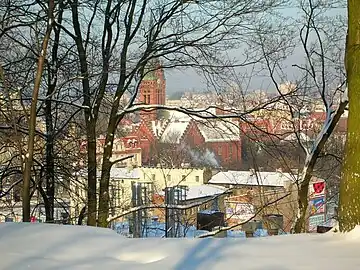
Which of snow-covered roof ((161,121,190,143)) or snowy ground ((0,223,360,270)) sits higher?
Answer: snow-covered roof ((161,121,190,143))

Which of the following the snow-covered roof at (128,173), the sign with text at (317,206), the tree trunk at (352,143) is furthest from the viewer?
the snow-covered roof at (128,173)

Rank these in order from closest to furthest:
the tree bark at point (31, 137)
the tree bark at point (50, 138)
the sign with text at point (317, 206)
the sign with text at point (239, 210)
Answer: the tree bark at point (31, 137) < the tree bark at point (50, 138) < the sign with text at point (239, 210) < the sign with text at point (317, 206)

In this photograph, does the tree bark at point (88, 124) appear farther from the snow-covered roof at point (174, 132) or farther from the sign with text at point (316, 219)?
the sign with text at point (316, 219)

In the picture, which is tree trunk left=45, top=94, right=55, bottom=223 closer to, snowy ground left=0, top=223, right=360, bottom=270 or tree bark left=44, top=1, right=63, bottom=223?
tree bark left=44, top=1, right=63, bottom=223

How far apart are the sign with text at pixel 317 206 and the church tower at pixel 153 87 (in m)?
4.80

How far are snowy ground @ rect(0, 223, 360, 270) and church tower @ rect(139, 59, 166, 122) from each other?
6.14 metres

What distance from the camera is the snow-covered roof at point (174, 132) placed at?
37.5 ft

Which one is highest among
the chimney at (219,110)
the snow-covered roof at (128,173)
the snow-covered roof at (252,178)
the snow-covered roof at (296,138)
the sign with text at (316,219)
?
the chimney at (219,110)

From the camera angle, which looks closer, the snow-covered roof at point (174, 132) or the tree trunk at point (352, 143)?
the tree trunk at point (352, 143)

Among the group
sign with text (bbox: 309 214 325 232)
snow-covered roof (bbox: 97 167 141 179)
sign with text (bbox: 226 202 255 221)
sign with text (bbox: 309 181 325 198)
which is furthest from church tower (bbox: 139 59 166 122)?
sign with text (bbox: 309 214 325 232)

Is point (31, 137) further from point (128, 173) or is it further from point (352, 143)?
point (128, 173)

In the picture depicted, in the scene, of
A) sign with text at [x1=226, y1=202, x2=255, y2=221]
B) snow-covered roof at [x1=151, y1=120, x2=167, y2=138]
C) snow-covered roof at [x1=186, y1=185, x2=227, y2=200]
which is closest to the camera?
snow-covered roof at [x1=151, y1=120, x2=167, y2=138]

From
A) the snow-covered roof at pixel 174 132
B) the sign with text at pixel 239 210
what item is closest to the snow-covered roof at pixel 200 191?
the sign with text at pixel 239 210

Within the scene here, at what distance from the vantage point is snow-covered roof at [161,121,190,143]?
37.5 feet
